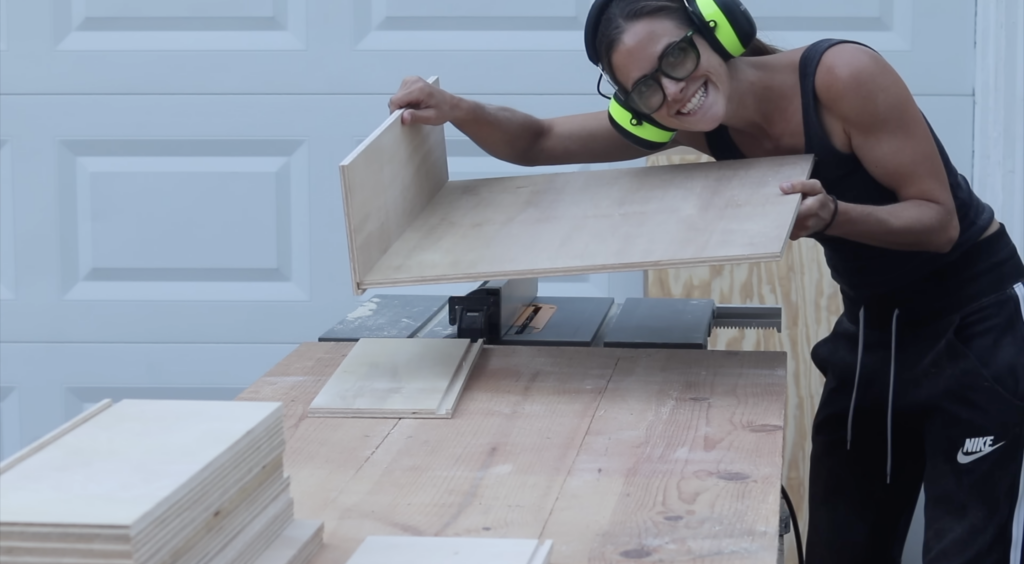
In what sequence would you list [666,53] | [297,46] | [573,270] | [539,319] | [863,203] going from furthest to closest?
[297,46]
[539,319]
[863,203]
[666,53]
[573,270]

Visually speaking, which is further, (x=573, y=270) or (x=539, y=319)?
(x=539, y=319)

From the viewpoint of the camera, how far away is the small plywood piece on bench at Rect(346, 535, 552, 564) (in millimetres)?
791

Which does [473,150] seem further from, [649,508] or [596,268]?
[649,508]

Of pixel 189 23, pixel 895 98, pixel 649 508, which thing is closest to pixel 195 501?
pixel 649 508

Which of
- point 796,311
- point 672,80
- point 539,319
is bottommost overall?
point 796,311

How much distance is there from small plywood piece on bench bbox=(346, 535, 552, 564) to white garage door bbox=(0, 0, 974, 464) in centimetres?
161

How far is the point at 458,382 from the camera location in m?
1.26

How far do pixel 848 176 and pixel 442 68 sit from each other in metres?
1.19

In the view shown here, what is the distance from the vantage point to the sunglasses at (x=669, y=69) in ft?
4.31

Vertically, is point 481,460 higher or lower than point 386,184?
lower

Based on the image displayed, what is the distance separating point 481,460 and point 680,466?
0.20m

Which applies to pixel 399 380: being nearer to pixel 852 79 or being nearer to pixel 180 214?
pixel 852 79

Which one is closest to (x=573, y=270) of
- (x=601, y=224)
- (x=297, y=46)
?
(x=601, y=224)

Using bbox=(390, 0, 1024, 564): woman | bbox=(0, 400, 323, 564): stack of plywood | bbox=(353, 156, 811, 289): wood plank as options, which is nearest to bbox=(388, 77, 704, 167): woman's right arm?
bbox=(390, 0, 1024, 564): woman
